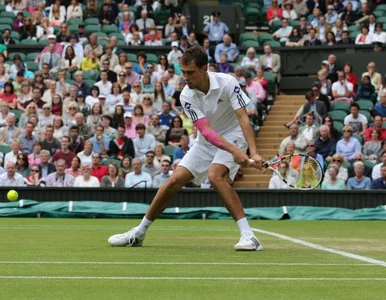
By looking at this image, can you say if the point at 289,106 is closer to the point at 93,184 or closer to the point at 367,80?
the point at 367,80

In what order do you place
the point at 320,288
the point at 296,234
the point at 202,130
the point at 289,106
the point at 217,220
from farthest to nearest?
the point at 289,106 → the point at 217,220 → the point at 296,234 → the point at 202,130 → the point at 320,288

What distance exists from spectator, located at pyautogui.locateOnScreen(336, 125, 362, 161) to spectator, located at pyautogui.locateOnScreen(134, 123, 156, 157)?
3.61 metres

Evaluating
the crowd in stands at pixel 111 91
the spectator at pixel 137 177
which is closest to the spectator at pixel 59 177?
the crowd in stands at pixel 111 91

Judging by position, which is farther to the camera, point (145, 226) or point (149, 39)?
point (149, 39)

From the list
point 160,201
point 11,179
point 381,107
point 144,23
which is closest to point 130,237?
point 160,201

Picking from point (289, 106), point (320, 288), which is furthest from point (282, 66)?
point (320, 288)

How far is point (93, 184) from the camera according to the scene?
18.3 metres

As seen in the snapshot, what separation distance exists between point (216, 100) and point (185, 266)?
7.74ft

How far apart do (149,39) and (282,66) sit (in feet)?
10.9

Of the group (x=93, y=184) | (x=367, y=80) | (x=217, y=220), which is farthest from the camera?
(x=367, y=80)

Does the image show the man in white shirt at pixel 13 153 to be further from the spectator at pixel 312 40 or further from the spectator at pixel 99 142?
the spectator at pixel 312 40

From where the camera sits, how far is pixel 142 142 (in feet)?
66.6

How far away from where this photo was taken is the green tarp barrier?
661 inches

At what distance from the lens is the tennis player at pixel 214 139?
363 inches
